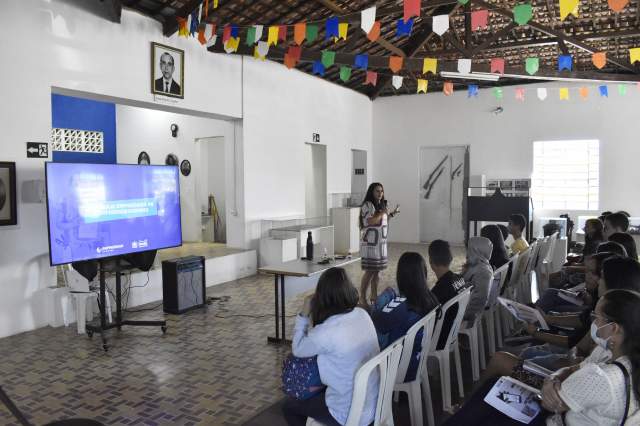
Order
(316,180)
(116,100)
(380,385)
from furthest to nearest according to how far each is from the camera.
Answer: (316,180) → (116,100) → (380,385)

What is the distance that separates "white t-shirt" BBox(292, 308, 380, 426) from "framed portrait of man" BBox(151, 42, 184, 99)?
5.00 meters

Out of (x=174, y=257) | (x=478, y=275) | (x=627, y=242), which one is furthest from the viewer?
(x=174, y=257)

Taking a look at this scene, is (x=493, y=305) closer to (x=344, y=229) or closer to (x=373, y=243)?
(x=373, y=243)

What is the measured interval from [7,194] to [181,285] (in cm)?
194

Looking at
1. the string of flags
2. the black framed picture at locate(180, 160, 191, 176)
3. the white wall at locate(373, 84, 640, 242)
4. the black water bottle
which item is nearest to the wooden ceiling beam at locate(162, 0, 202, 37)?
the string of flags

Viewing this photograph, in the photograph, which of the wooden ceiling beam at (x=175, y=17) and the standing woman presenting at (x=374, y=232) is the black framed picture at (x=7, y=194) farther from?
the standing woman presenting at (x=374, y=232)

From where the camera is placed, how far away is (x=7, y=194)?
4.87 meters

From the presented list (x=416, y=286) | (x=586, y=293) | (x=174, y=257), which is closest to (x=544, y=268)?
(x=586, y=293)

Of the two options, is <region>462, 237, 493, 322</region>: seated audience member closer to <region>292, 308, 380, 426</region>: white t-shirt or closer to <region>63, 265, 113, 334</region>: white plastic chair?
<region>292, 308, 380, 426</region>: white t-shirt

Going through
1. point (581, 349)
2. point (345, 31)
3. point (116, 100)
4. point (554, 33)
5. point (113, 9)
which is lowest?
point (581, 349)

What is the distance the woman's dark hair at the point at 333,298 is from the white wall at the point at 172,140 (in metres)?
6.78

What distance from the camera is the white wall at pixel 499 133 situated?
9930mm

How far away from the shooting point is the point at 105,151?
884 centimetres

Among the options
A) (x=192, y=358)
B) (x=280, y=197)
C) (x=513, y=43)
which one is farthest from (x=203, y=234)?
(x=513, y=43)
